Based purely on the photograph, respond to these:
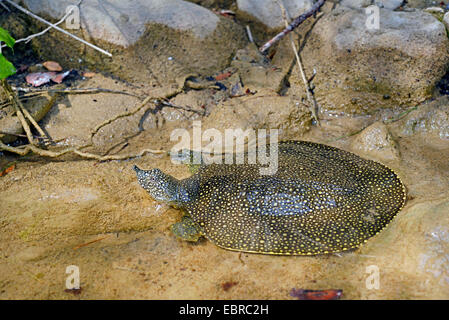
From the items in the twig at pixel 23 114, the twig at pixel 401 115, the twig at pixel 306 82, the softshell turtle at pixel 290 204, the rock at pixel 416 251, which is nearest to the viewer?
the rock at pixel 416 251

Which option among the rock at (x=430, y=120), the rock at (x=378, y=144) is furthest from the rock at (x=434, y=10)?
the rock at (x=378, y=144)

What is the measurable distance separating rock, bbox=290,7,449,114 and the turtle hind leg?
345 centimetres

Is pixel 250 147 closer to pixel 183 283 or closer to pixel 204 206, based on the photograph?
pixel 204 206

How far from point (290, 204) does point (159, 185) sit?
1.71m

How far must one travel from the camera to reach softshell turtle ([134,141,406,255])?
381 centimetres

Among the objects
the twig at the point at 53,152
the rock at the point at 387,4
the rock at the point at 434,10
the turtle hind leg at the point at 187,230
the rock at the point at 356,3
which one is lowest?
the turtle hind leg at the point at 187,230

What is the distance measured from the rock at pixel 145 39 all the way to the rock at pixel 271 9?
599mm

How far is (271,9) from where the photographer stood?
6.70 metres

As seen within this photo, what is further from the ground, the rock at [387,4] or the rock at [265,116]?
the rock at [387,4]

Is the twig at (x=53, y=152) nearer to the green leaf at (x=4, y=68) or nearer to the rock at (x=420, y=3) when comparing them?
the green leaf at (x=4, y=68)

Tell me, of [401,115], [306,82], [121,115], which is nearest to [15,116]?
[121,115]

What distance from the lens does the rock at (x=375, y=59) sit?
5.67 meters

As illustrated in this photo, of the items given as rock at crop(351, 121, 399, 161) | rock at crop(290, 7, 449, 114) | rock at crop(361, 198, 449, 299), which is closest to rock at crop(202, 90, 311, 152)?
rock at crop(290, 7, 449, 114)

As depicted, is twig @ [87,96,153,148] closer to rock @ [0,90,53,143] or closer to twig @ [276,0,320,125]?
rock @ [0,90,53,143]
